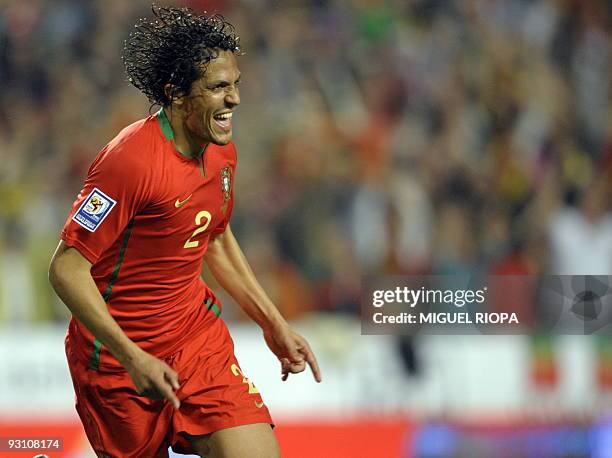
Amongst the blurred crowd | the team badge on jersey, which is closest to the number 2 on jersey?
the team badge on jersey

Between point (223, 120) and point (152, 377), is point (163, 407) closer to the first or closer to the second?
point (152, 377)

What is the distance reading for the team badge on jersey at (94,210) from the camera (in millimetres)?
2512

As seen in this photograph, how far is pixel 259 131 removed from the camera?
558 centimetres

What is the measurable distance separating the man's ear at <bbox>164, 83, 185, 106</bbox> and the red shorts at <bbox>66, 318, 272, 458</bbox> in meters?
0.69

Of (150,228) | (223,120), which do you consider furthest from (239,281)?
(223,120)

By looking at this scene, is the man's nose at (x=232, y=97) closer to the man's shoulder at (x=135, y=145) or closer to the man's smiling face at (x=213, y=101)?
the man's smiling face at (x=213, y=101)

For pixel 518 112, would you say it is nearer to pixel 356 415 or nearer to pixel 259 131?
pixel 259 131

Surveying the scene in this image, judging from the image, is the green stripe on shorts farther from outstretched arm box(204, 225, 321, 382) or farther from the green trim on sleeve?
the green trim on sleeve

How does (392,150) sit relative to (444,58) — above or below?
below

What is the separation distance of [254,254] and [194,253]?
251 centimetres

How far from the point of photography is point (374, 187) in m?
5.41

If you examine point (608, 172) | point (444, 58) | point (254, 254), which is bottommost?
point (254, 254)

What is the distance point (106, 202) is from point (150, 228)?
0.17m

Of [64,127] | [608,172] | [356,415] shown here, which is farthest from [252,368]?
[608,172]
